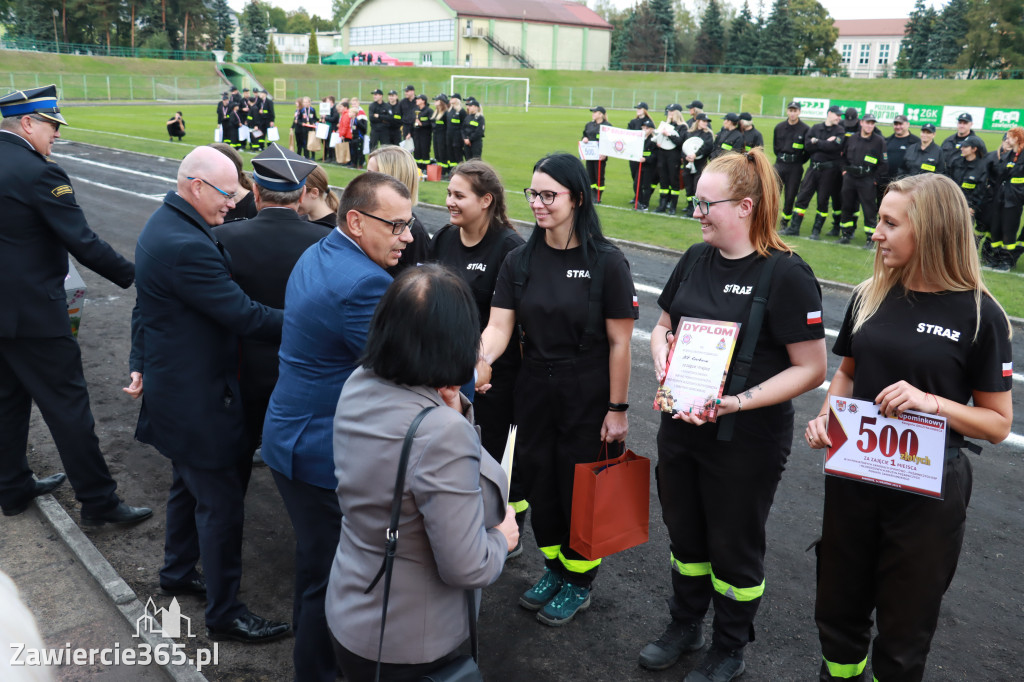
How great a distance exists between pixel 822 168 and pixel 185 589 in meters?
14.3

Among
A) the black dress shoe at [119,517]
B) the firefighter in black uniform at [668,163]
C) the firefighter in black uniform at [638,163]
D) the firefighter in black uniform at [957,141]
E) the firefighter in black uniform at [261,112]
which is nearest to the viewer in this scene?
the black dress shoe at [119,517]

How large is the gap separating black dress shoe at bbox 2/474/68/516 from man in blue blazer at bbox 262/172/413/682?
9.11 ft

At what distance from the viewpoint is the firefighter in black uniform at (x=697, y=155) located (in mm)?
16578

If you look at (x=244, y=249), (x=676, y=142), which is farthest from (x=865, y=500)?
(x=676, y=142)

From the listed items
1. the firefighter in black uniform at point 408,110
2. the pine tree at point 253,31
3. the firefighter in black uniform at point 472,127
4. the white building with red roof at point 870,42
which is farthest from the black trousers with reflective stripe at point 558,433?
the white building with red roof at point 870,42

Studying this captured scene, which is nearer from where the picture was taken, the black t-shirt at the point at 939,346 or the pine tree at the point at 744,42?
the black t-shirt at the point at 939,346

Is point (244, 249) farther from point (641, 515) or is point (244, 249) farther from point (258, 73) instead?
point (258, 73)

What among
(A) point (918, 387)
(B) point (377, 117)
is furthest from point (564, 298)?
(B) point (377, 117)

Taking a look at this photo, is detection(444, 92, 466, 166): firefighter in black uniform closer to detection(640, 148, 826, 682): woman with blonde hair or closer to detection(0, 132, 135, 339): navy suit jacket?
detection(0, 132, 135, 339): navy suit jacket

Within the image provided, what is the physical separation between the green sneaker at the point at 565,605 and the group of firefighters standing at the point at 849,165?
10.4m

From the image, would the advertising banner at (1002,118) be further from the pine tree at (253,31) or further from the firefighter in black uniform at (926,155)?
the pine tree at (253,31)

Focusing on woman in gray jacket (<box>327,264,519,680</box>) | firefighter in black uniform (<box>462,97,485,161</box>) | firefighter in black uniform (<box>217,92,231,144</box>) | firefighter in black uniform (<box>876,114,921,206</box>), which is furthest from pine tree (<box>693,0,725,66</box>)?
woman in gray jacket (<box>327,264,519,680</box>)

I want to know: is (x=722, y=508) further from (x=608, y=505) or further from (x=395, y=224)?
(x=395, y=224)

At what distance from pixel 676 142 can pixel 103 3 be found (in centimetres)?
7448
